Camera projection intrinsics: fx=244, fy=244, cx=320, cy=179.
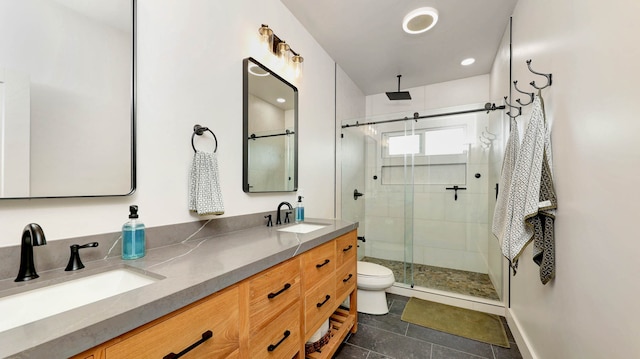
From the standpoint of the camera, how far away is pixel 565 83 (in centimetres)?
115

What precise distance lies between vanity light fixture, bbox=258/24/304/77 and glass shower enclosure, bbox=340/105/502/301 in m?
1.17

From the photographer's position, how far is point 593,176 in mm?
938

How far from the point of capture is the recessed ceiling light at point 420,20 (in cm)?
198

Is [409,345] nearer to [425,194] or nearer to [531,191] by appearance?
[531,191]

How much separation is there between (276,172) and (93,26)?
1.22 meters

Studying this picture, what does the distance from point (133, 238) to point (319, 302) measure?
0.99 meters

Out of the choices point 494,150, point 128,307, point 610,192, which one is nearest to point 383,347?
point 610,192

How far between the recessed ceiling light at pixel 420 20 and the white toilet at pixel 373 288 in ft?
7.24

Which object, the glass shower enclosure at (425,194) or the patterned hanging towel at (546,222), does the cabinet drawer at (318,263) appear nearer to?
the patterned hanging towel at (546,222)

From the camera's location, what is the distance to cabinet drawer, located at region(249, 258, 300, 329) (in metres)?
0.95

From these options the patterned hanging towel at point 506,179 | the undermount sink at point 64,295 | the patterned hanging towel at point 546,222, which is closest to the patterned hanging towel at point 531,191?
the patterned hanging towel at point 546,222

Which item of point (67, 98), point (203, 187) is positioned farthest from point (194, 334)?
point (67, 98)

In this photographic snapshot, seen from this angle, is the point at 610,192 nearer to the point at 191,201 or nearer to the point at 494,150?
the point at 191,201

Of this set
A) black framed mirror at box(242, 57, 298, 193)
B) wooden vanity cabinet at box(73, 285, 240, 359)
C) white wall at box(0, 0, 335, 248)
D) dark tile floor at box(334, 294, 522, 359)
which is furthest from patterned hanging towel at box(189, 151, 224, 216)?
dark tile floor at box(334, 294, 522, 359)
